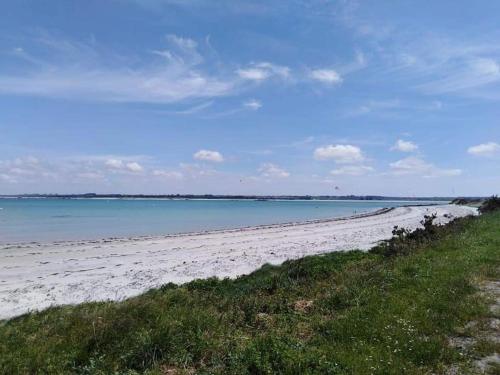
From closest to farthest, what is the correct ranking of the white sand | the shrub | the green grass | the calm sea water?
the green grass → the white sand → the shrub → the calm sea water

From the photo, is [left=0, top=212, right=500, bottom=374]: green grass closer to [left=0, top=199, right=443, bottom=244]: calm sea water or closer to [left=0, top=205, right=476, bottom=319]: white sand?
[left=0, top=205, right=476, bottom=319]: white sand

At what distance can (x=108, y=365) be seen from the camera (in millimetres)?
6477

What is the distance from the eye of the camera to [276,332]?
7531 mm

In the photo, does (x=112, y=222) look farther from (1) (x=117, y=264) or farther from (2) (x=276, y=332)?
(2) (x=276, y=332)

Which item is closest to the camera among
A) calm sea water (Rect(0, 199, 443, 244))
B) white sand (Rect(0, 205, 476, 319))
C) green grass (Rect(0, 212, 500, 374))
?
green grass (Rect(0, 212, 500, 374))

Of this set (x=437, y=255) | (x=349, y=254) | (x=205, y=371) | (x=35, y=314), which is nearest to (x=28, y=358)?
(x=205, y=371)

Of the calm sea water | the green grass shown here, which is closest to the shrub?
the green grass

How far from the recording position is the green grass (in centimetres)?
621

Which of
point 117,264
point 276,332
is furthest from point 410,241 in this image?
point 117,264

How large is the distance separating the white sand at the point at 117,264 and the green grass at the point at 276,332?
14.4ft

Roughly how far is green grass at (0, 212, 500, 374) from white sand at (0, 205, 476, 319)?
439 centimetres

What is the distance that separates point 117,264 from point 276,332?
649 inches

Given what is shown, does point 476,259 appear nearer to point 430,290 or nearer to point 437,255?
point 437,255

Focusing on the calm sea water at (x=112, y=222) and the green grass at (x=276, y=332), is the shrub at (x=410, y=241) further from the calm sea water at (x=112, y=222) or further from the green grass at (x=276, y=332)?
the calm sea water at (x=112, y=222)
